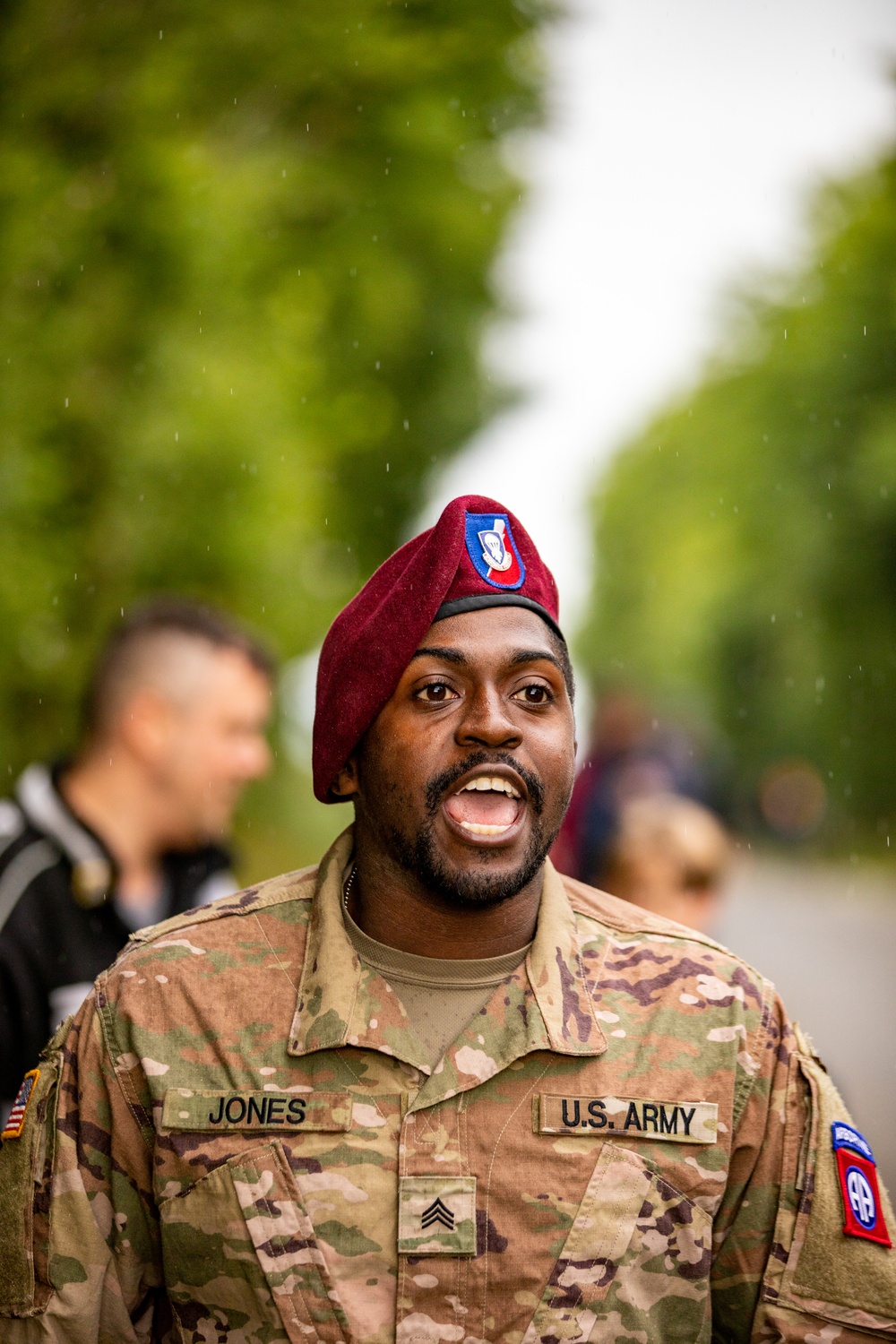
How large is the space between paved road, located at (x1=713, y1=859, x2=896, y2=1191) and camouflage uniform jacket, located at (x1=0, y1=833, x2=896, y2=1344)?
1950mm

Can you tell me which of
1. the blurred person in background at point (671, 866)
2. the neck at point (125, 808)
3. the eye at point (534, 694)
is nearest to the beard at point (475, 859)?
the eye at point (534, 694)

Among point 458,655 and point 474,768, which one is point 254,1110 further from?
point 458,655

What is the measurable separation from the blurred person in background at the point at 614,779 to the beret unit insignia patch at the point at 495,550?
9.12ft

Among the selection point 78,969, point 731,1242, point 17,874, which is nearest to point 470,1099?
point 731,1242

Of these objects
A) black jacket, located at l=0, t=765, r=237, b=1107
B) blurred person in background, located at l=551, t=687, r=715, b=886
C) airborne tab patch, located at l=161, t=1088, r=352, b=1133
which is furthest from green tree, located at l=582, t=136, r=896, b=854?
airborne tab patch, located at l=161, t=1088, r=352, b=1133

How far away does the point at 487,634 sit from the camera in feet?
8.77

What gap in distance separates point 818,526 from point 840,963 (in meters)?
18.0

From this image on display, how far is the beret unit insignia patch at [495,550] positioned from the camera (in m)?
2.73

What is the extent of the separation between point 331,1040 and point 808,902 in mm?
20187

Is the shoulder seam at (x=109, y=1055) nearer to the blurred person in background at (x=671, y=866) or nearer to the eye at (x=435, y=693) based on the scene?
the eye at (x=435, y=693)

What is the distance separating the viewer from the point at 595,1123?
259 cm

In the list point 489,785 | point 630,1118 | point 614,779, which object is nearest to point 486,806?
point 489,785

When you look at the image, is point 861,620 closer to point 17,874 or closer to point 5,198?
point 5,198

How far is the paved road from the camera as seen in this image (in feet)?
→ 27.3
